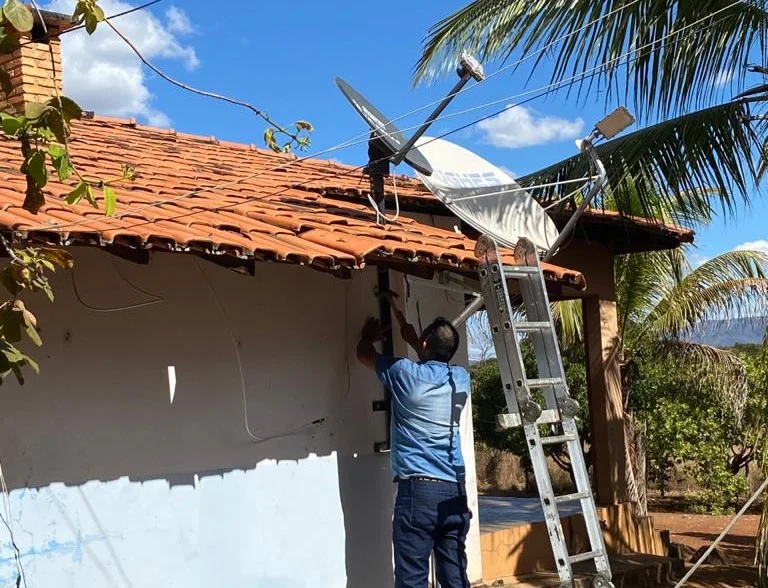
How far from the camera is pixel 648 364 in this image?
1520 centimetres

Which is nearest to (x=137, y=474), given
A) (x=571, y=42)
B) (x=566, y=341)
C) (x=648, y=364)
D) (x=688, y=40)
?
(x=571, y=42)

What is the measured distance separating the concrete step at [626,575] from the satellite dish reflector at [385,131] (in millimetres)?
3143

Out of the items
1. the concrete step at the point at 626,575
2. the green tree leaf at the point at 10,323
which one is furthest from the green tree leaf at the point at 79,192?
the concrete step at the point at 626,575

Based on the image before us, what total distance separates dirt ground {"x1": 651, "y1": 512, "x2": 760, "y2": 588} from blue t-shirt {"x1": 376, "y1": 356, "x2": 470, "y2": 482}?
444 centimetres

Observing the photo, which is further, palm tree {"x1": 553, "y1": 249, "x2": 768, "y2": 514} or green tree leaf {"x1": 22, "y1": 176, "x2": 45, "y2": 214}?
palm tree {"x1": 553, "y1": 249, "x2": 768, "y2": 514}

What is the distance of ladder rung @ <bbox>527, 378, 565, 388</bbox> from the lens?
5.01m

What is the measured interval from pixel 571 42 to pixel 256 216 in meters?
2.90

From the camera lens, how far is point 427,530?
541cm

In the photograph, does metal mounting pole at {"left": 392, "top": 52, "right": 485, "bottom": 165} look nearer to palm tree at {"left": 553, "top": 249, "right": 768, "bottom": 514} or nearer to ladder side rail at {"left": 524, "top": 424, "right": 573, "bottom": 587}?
ladder side rail at {"left": 524, "top": 424, "right": 573, "bottom": 587}

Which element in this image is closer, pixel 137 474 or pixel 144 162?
pixel 137 474

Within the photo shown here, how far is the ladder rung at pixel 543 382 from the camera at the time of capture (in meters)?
5.01

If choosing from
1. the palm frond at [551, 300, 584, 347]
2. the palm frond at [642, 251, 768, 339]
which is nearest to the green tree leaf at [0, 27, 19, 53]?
the palm frond at [551, 300, 584, 347]

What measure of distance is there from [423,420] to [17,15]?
124 inches

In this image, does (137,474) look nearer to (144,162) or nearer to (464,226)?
(144,162)
